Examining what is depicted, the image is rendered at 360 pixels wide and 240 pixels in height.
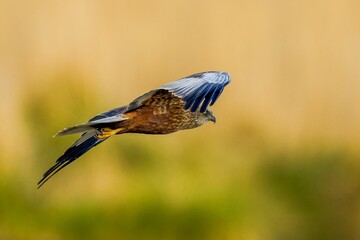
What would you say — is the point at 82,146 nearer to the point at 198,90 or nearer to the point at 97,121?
the point at 97,121

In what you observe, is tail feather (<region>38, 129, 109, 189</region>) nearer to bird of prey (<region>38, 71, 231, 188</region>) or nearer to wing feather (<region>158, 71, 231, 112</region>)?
bird of prey (<region>38, 71, 231, 188</region>)

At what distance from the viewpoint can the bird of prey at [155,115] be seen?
2.71 metres

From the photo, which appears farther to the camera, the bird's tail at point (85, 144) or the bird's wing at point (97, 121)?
the bird's tail at point (85, 144)

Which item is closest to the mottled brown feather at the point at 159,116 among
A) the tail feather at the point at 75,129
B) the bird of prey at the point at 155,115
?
the bird of prey at the point at 155,115

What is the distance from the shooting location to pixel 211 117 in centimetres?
A: 306

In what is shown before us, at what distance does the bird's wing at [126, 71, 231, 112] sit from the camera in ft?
8.62

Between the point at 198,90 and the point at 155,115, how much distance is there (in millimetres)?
190

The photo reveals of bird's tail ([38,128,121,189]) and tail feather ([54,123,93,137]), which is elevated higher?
tail feather ([54,123,93,137])

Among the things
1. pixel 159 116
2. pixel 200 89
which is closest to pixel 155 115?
pixel 159 116

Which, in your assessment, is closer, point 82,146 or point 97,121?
point 97,121

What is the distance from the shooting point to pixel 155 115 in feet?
9.33

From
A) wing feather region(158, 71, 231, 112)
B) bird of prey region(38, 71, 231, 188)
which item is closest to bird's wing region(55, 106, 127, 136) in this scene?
bird of prey region(38, 71, 231, 188)

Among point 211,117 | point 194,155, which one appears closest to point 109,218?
point 194,155

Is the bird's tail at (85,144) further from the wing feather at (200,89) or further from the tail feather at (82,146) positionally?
the wing feather at (200,89)
